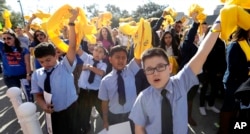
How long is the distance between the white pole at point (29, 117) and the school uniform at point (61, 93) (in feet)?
2.09

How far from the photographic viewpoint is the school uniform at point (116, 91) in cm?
308

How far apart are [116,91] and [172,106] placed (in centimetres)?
123

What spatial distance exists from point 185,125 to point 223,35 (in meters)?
0.65

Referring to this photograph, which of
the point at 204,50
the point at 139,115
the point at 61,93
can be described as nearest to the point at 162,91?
the point at 139,115

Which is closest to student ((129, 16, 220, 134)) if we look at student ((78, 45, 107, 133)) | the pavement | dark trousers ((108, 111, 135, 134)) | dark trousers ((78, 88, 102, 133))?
dark trousers ((108, 111, 135, 134))

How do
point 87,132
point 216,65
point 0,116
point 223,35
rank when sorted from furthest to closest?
point 0,116
point 216,65
point 87,132
point 223,35

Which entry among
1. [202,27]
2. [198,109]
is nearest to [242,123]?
[198,109]

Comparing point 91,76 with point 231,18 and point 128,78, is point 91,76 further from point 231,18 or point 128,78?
point 231,18

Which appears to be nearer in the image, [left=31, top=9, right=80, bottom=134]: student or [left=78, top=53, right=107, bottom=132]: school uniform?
[left=31, top=9, right=80, bottom=134]: student

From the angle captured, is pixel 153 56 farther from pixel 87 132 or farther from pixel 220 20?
pixel 87 132

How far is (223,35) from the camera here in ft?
5.99

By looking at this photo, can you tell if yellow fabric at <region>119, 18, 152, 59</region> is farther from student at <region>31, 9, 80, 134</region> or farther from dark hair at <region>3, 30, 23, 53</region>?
dark hair at <region>3, 30, 23, 53</region>

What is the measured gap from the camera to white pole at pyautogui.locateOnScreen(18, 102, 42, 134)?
2.07 meters

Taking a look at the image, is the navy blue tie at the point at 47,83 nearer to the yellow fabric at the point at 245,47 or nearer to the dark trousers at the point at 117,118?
the dark trousers at the point at 117,118
